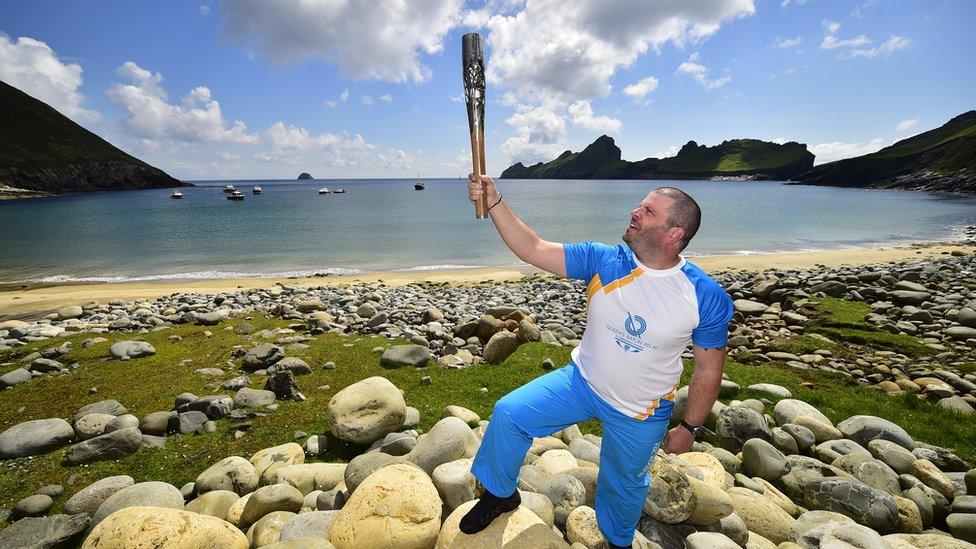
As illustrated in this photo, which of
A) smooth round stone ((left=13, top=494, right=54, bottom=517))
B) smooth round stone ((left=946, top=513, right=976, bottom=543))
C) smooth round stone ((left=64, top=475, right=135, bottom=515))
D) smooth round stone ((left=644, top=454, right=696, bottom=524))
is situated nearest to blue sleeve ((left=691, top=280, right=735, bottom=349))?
smooth round stone ((left=644, top=454, right=696, bottom=524))

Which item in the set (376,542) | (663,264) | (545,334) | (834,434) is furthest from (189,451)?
(834,434)

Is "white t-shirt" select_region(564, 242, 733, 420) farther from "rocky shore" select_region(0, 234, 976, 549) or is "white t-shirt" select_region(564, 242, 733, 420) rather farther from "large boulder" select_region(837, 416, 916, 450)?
"large boulder" select_region(837, 416, 916, 450)

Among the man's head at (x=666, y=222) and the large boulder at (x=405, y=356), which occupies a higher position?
the man's head at (x=666, y=222)

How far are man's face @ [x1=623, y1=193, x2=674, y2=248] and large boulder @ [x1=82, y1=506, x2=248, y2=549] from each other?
14.5 feet

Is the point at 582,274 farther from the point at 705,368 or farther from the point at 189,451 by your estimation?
the point at 189,451

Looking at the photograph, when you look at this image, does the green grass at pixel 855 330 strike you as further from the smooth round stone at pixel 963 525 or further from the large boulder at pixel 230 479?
the large boulder at pixel 230 479

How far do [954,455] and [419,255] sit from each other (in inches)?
1294

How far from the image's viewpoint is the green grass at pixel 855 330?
1106 cm

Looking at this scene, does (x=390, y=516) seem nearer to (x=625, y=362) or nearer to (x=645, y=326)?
(x=625, y=362)

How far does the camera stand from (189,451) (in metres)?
6.45

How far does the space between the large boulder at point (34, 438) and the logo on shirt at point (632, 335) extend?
8.23 m

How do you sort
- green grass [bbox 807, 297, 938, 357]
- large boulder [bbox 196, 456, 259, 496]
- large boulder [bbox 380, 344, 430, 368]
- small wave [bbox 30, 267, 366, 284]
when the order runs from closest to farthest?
large boulder [bbox 196, 456, 259, 496] → large boulder [bbox 380, 344, 430, 368] → green grass [bbox 807, 297, 938, 357] → small wave [bbox 30, 267, 366, 284]

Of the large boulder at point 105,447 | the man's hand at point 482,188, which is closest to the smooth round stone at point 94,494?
the large boulder at point 105,447

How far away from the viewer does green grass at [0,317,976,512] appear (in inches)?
238
